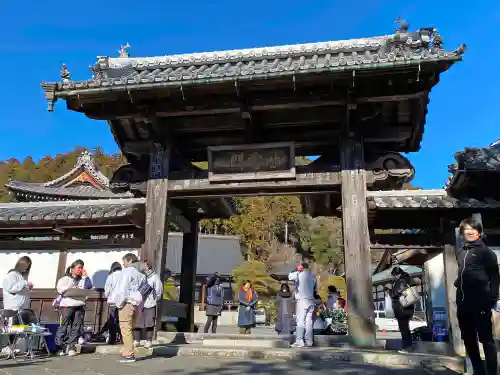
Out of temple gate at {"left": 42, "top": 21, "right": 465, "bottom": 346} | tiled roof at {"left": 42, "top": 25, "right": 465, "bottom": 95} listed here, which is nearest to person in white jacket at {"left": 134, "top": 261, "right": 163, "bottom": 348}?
temple gate at {"left": 42, "top": 21, "right": 465, "bottom": 346}

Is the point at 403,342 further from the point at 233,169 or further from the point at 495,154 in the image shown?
the point at 233,169

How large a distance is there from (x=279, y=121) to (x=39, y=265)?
21.2 ft

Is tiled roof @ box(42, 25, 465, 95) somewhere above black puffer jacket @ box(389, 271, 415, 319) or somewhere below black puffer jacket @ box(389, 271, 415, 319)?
above

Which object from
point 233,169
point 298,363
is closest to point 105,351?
point 298,363

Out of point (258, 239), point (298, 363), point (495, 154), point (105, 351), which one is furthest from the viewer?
point (258, 239)

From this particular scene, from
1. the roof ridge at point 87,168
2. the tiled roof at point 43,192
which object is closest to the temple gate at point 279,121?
the tiled roof at point 43,192

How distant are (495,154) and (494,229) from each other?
4.73ft

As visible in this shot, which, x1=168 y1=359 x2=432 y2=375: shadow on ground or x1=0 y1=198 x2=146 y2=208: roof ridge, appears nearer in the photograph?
x1=168 y1=359 x2=432 y2=375: shadow on ground

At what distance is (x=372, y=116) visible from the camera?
324 inches

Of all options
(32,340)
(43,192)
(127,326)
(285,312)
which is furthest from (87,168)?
(127,326)

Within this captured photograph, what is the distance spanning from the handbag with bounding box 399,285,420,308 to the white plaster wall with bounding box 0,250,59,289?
7570mm

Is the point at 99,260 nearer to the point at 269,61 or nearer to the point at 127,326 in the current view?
the point at 127,326

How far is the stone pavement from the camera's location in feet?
17.1

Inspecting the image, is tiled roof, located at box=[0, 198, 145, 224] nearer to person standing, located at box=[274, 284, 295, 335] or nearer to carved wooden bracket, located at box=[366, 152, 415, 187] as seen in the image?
carved wooden bracket, located at box=[366, 152, 415, 187]
